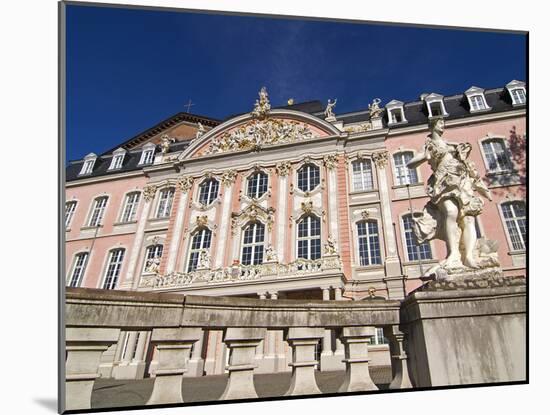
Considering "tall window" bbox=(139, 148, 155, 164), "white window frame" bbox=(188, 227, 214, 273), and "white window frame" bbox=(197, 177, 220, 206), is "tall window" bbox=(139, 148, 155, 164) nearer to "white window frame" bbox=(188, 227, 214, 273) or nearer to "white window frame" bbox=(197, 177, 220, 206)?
"white window frame" bbox=(197, 177, 220, 206)

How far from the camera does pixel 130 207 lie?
14430 millimetres

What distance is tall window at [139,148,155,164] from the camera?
16.0 m

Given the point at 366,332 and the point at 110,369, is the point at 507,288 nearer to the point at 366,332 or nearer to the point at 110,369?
the point at 366,332

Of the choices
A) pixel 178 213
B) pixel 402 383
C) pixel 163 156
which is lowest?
pixel 402 383

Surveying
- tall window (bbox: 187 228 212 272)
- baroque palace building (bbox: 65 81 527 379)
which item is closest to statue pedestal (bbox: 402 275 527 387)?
baroque palace building (bbox: 65 81 527 379)

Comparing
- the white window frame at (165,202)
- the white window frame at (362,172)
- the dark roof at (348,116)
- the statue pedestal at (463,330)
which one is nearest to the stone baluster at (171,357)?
the statue pedestal at (463,330)

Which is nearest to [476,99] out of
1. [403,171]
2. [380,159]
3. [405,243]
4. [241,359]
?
[403,171]

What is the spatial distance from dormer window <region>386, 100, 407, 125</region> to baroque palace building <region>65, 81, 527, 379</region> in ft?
0.22

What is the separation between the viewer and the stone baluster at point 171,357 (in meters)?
2.36

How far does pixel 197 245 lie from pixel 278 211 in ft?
11.4

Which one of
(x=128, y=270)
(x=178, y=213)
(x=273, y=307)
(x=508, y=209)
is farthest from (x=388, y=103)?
(x=273, y=307)

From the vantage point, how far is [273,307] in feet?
8.76

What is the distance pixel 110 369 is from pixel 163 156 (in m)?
9.19

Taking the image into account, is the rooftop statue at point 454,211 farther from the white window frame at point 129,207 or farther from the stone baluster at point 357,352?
the white window frame at point 129,207
